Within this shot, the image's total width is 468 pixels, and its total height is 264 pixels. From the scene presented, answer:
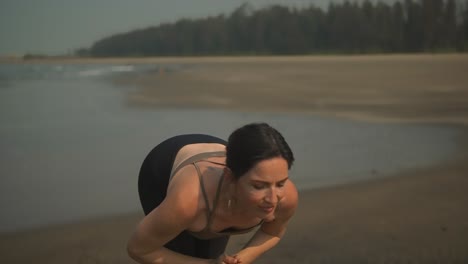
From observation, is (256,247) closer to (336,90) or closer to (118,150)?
(118,150)

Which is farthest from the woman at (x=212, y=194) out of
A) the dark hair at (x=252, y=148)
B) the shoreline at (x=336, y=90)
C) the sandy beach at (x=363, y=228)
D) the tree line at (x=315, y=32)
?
the tree line at (x=315, y=32)

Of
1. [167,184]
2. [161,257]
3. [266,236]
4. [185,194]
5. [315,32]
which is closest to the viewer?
[185,194]

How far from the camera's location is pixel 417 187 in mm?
5875

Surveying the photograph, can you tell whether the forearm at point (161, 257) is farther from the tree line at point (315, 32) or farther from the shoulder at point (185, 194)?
the tree line at point (315, 32)

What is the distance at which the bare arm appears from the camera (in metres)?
2.47

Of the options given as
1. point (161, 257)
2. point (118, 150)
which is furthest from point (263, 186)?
point (118, 150)

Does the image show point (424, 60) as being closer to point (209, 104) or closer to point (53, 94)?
point (209, 104)

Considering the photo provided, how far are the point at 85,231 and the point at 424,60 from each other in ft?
70.0

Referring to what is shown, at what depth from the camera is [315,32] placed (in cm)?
3447

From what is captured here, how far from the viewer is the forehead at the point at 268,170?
2039 mm

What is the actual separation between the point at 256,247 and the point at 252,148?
29.4 inches

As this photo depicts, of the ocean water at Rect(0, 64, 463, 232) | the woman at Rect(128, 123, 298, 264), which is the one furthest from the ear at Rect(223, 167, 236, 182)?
→ the ocean water at Rect(0, 64, 463, 232)

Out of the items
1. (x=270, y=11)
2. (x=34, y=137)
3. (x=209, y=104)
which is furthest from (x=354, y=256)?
(x=270, y=11)

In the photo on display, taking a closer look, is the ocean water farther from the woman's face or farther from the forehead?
the forehead
